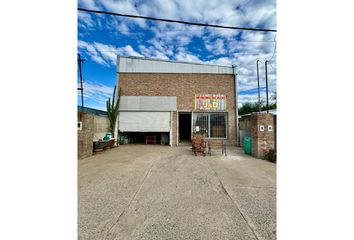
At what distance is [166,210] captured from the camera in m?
2.01

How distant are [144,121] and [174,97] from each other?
2.74 meters

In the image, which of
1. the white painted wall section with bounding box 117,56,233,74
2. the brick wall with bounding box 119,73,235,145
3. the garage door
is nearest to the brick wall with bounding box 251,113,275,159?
the brick wall with bounding box 119,73,235,145

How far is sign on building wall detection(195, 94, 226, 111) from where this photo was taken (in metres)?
8.98

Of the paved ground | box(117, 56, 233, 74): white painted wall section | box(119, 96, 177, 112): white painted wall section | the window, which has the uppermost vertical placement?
box(117, 56, 233, 74): white painted wall section

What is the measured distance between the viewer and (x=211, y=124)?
355 inches

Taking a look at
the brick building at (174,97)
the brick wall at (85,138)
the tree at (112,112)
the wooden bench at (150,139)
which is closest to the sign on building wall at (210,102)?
the brick building at (174,97)

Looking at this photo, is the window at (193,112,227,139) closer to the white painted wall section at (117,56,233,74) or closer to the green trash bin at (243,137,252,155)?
the green trash bin at (243,137,252,155)

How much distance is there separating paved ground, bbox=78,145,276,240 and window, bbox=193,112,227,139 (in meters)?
5.33

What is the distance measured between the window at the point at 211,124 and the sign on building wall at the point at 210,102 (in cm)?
42

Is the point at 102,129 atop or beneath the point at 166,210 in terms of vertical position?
atop

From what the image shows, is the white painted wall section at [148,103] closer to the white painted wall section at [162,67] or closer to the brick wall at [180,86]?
the brick wall at [180,86]
